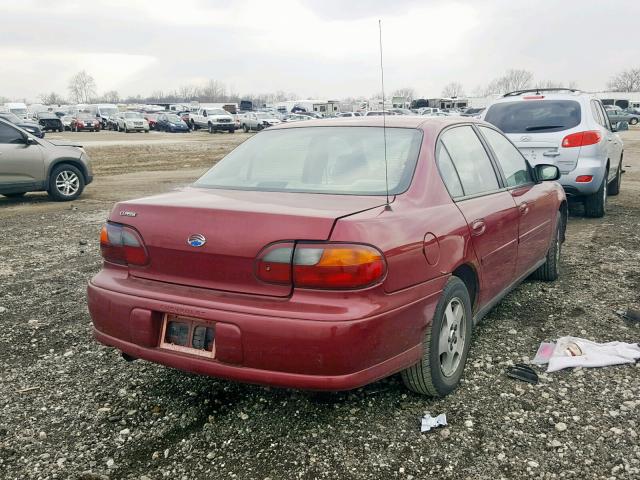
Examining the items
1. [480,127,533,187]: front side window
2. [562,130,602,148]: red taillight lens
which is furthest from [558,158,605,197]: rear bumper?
[480,127,533,187]: front side window

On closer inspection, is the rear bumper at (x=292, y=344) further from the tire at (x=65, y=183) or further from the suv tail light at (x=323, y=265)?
the tire at (x=65, y=183)

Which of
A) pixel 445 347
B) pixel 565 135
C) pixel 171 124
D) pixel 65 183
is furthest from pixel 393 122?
pixel 171 124

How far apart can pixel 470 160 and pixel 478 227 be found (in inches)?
24.2

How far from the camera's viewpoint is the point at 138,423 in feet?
10.2

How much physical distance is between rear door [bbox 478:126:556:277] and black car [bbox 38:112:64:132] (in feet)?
148

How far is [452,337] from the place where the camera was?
331 centimetres

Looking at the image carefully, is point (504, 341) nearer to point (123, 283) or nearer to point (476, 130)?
point (476, 130)

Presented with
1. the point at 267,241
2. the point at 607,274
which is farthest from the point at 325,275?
the point at 607,274

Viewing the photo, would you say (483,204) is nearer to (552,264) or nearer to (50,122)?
(552,264)

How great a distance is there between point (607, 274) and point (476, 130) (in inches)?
95.9

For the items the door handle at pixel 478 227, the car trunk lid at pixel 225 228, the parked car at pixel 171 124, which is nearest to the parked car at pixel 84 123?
the parked car at pixel 171 124

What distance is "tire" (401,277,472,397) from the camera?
3.04 meters

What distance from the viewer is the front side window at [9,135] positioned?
410 inches

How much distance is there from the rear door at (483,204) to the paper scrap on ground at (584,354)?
507 mm
